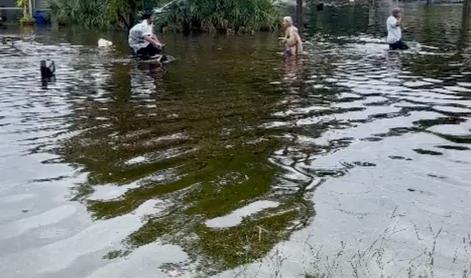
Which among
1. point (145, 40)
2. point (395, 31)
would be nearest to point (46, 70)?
point (145, 40)

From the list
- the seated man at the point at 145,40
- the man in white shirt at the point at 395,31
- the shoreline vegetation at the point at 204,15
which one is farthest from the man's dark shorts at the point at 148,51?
the shoreline vegetation at the point at 204,15

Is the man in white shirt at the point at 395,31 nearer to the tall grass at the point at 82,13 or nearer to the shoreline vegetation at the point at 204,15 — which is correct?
the shoreline vegetation at the point at 204,15

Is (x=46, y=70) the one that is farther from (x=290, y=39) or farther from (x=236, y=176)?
(x=236, y=176)

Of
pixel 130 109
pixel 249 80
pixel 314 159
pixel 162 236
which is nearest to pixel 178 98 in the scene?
pixel 130 109

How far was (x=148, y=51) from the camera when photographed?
63.3 feet

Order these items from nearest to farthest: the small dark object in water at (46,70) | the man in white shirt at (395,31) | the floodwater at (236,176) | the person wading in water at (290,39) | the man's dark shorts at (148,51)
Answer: the floodwater at (236,176), the small dark object in water at (46,70), the man's dark shorts at (148,51), the person wading in water at (290,39), the man in white shirt at (395,31)

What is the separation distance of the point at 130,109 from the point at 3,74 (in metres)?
6.81

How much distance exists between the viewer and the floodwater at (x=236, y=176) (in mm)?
5191

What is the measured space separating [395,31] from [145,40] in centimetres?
875

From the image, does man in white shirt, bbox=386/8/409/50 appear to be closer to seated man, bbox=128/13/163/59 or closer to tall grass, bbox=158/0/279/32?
seated man, bbox=128/13/163/59

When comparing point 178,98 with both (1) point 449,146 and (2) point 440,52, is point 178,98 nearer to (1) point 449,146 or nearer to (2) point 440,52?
(1) point 449,146

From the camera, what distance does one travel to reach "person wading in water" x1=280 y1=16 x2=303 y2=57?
1962 cm

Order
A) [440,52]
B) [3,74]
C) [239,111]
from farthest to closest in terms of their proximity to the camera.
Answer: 1. [440,52]
2. [3,74]
3. [239,111]

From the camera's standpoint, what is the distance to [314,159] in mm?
8062
